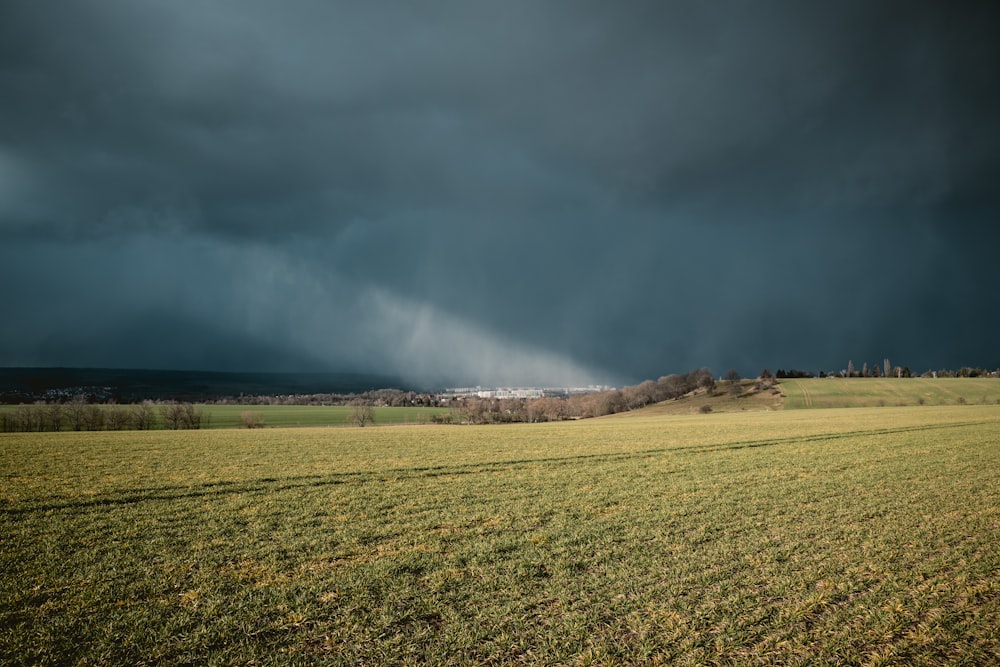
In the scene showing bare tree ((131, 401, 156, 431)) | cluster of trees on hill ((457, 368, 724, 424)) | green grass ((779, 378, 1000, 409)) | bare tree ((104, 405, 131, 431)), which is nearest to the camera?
bare tree ((104, 405, 131, 431))

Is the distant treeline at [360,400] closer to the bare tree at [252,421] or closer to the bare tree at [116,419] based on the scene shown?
the bare tree at [252,421]

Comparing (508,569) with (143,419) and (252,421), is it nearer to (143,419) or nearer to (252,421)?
(143,419)

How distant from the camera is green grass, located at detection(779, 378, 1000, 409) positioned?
91.7 m

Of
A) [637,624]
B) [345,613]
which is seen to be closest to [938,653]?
[637,624]

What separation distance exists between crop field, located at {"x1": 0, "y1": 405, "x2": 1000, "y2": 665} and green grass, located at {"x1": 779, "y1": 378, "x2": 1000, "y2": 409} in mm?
97938

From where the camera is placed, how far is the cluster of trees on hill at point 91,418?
7462 centimetres

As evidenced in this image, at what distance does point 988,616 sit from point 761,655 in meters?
4.23

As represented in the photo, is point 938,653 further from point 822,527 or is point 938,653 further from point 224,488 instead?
point 224,488

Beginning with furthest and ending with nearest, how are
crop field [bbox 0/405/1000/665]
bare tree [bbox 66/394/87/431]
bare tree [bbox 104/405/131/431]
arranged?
bare tree [bbox 104/405/131/431] < bare tree [bbox 66/394/87/431] < crop field [bbox 0/405/1000/665]

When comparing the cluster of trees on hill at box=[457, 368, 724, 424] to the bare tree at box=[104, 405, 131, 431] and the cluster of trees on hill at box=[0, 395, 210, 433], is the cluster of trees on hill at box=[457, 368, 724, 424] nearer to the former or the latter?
the cluster of trees on hill at box=[0, 395, 210, 433]

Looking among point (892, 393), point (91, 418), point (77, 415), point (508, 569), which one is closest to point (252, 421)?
point (91, 418)

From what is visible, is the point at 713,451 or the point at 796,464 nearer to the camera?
the point at 796,464

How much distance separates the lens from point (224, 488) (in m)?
18.1

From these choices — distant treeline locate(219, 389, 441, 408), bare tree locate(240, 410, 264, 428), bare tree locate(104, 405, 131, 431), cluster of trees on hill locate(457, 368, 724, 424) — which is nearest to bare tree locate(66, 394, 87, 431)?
bare tree locate(104, 405, 131, 431)
